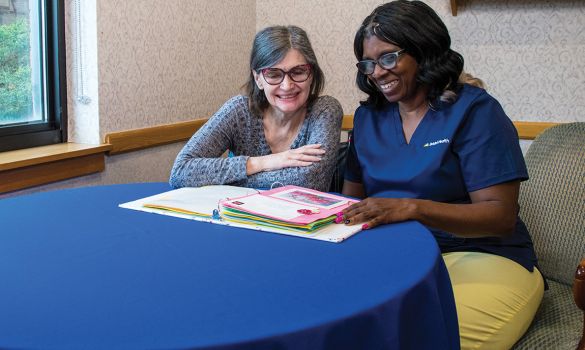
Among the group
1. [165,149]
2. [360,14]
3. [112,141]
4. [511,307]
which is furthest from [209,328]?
[360,14]

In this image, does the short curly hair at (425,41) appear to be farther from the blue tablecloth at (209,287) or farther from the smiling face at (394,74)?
the blue tablecloth at (209,287)

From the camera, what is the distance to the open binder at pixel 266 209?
4.68 ft

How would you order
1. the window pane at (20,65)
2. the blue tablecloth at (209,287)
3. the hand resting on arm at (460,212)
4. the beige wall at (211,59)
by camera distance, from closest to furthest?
1. the blue tablecloth at (209,287)
2. the hand resting on arm at (460,212)
3. the window pane at (20,65)
4. the beige wall at (211,59)

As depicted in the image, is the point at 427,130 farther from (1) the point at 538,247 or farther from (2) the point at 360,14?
(2) the point at 360,14

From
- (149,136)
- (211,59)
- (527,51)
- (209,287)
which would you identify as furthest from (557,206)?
(211,59)

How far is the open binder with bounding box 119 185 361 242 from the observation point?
1.43m

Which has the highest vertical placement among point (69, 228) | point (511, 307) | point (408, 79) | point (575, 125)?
point (408, 79)

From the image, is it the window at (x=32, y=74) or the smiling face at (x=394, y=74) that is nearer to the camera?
the smiling face at (x=394, y=74)

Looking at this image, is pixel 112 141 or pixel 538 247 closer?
pixel 538 247

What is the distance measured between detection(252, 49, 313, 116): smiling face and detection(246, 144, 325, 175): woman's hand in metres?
0.17

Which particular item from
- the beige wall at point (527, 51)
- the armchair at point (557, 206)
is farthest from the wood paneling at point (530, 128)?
the armchair at point (557, 206)

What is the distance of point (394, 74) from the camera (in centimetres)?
183

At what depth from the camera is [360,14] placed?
332 cm

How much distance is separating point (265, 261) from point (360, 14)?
2.37 m
